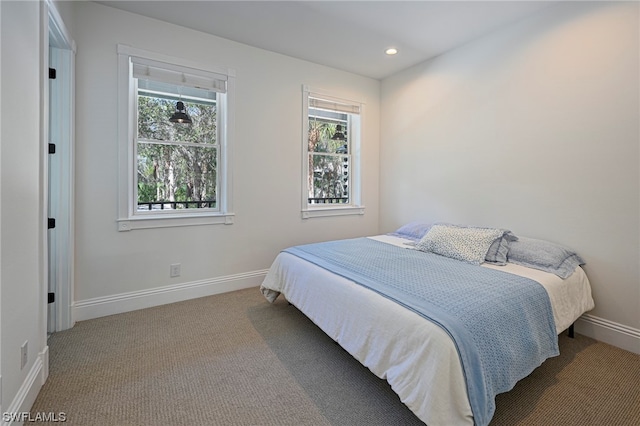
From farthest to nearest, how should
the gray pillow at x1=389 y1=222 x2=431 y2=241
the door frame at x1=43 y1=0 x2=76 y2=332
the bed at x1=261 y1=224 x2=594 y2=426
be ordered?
the gray pillow at x1=389 y1=222 x2=431 y2=241 → the door frame at x1=43 y1=0 x2=76 y2=332 → the bed at x1=261 y1=224 x2=594 y2=426

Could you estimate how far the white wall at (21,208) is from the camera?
1.29 metres

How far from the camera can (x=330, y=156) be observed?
412 centimetres

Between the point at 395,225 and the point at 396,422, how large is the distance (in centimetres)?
287

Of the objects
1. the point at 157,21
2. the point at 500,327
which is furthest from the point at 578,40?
the point at 157,21

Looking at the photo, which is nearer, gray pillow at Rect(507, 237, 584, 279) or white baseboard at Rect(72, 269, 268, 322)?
gray pillow at Rect(507, 237, 584, 279)

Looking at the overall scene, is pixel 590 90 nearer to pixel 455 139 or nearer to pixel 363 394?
pixel 455 139

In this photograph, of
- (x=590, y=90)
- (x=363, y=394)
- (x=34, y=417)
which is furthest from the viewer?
(x=590, y=90)

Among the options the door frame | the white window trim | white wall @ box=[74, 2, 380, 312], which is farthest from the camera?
the white window trim

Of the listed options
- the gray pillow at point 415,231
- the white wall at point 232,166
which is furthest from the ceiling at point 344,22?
the gray pillow at point 415,231

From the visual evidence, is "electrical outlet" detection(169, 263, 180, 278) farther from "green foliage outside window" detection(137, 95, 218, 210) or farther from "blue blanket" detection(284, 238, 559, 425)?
"blue blanket" detection(284, 238, 559, 425)

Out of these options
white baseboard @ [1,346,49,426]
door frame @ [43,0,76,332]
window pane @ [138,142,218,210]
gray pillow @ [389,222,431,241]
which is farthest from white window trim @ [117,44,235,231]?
Result: gray pillow @ [389,222,431,241]

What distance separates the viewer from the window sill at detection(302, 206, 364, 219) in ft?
12.5

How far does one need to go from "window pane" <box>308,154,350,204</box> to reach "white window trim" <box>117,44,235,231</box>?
3.81 ft

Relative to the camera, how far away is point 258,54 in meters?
3.35
